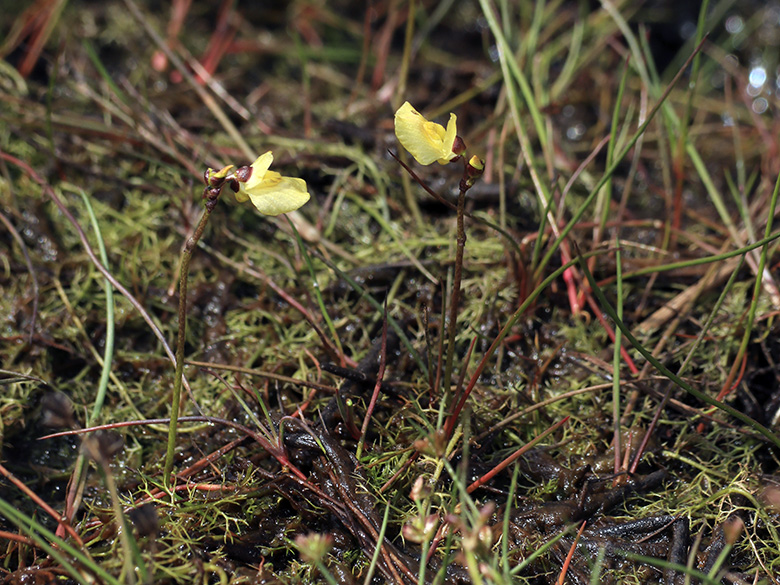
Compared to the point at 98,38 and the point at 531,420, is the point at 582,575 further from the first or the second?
the point at 98,38

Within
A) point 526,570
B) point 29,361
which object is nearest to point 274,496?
point 526,570

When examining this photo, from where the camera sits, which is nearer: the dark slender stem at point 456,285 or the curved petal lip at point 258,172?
the curved petal lip at point 258,172

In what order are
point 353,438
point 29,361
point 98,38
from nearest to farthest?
1. point 353,438
2. point 29,361
3. point 98,38

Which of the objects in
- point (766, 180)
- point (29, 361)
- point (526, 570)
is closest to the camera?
point (526, 570)

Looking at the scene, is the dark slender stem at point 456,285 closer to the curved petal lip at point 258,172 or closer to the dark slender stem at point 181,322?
the curved petal lip at point 258,172

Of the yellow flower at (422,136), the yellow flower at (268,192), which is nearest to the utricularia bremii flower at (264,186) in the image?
the yellow flower at (268,192)

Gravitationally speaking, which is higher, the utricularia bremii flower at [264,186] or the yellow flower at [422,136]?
the yellow flower at [422,136]
